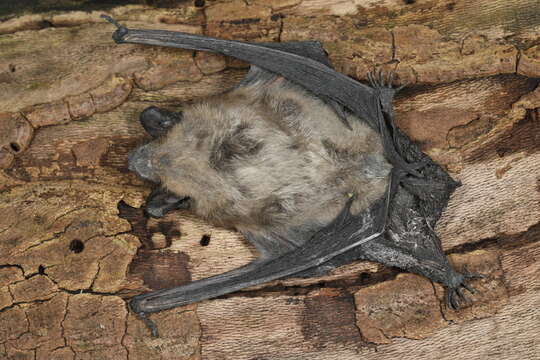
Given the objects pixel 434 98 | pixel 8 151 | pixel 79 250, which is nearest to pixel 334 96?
pixel 434 98

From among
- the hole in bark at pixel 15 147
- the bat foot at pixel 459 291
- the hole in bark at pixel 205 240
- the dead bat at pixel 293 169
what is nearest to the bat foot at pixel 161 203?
the dead bat at pixel 293 169

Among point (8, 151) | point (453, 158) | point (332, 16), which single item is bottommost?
point (453, 158)

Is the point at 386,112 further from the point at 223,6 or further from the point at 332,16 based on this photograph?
the point at 223,6

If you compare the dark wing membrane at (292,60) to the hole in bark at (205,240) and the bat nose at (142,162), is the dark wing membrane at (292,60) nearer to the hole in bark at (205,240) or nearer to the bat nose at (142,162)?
the bat nose at (142,162)

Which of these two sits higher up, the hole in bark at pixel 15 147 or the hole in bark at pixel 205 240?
the hole in bark at pixel 15 147

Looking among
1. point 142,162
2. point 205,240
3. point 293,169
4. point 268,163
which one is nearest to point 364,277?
point 293,169

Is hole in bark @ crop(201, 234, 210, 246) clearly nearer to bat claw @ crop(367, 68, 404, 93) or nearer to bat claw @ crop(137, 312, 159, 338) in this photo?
bat claw @ crop(137, 312, 159, 338)

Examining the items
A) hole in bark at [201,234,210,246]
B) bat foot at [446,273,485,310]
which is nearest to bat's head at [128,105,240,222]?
hole in bark at [201,234,210,246]
